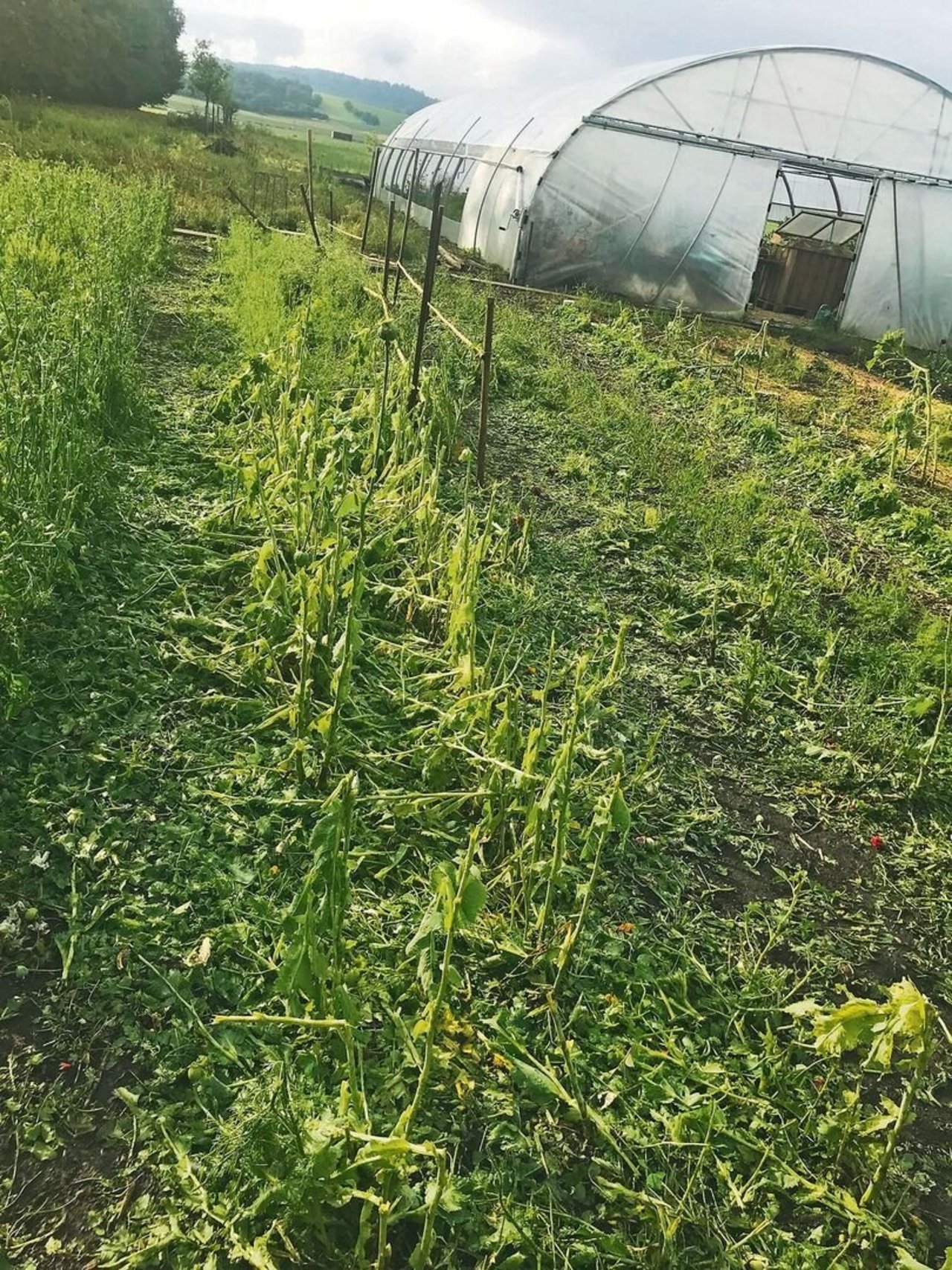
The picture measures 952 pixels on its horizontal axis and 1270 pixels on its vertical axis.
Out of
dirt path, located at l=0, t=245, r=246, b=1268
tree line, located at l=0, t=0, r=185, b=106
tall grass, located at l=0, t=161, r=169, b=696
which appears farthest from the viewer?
tree line, located at l=0, t=0, r=185, b=106

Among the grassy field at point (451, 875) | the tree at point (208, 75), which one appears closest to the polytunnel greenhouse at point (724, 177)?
the grassy field at point (451, 875)

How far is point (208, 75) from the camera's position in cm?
3297

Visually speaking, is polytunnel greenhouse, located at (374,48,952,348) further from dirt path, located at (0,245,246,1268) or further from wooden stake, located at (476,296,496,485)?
dirt path, located at (0,245,246,1268)

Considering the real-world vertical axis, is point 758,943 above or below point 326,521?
below

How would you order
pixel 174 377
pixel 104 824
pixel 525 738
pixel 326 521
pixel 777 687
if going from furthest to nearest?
pixel 174 377 < pixel 777 687 < pixel 326 521 < pixel 525 738 < pixel 104 824

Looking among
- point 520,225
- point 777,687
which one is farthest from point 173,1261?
point 520,225

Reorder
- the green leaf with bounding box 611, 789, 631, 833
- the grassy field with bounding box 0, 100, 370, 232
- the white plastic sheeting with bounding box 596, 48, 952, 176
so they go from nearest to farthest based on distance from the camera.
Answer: the green leaf with bounding box 611, 789, 631, 833, the white plastic sheeting with bounding box 596, 48, 952, 176, the grassy field with bounding box 0, 100, 370, 232

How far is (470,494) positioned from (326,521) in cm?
152

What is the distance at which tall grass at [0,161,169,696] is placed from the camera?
304 cm

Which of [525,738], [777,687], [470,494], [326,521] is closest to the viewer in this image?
[525,738]

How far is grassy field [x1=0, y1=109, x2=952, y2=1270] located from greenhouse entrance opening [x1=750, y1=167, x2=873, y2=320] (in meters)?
8.96

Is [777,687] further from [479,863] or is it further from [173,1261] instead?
[173,1261]

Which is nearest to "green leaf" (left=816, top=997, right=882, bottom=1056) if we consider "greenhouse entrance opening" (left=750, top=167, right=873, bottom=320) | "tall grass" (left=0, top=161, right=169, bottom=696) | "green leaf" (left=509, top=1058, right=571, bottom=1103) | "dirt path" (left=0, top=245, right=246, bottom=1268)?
"green leaf" (left=509, top=1058, right=571, bottom=1103)

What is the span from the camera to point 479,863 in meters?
2.56
